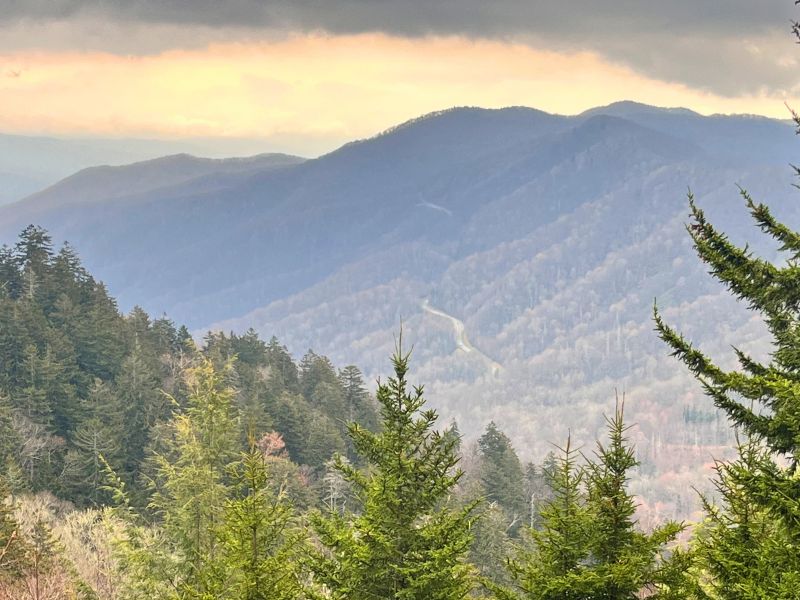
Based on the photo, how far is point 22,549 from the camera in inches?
813

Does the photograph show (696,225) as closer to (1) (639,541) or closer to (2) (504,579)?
(1) (639,541)

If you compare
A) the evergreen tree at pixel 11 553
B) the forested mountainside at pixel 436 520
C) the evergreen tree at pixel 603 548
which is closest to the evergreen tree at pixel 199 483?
the forested mountainside at pixel 436 520

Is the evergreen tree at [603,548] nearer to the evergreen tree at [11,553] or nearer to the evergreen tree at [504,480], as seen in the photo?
the evergreen tree at [11,553]

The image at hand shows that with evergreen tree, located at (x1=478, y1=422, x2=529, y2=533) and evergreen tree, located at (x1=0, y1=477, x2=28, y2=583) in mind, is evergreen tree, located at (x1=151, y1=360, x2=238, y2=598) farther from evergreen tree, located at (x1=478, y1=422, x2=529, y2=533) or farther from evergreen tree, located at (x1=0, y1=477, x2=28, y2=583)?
evergreen tree, located at (x1=478, y1=422, x2=529, y2=533)

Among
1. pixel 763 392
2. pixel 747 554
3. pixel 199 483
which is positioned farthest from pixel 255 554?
pixel 199 483

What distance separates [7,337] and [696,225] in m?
53.9

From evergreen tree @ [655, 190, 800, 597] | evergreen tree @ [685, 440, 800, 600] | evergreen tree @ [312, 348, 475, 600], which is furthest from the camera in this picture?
evergreen tree @ [312, 348, 475, 600]

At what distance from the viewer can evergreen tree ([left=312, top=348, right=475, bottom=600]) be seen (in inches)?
325

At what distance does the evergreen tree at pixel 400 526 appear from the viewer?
8258 millimetres

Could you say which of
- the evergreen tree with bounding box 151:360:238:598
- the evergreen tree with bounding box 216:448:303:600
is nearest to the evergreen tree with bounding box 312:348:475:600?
the evergreen tree with bounding box 216:448:303:600

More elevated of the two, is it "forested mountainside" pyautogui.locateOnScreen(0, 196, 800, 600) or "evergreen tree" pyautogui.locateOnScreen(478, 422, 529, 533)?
"forested mountainside" pyautogui.locateOnScreen(0, 196, 800, 600)

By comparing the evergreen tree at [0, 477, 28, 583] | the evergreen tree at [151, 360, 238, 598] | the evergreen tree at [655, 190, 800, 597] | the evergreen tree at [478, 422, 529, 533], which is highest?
the evergreen tree at [655, 190, 800, 597]

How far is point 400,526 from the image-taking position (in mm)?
8508

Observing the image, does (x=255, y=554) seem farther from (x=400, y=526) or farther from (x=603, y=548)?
(x=603, y=548)
